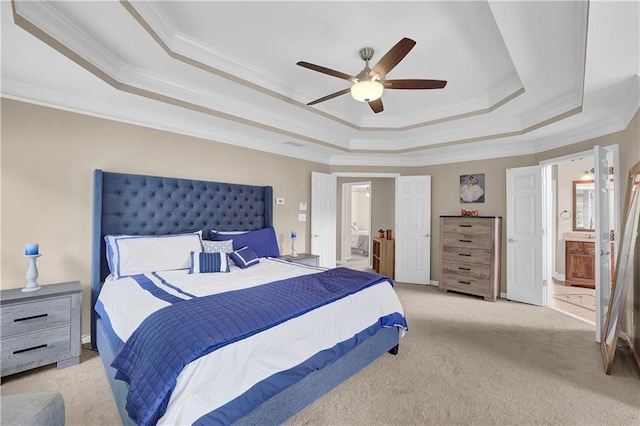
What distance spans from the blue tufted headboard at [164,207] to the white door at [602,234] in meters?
3.85

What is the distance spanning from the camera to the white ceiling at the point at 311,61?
1.99 meters

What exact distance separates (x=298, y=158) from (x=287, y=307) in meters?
3.50

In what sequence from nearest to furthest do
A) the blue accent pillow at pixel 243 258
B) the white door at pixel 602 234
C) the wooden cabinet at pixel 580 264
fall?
the white door at pixel 602 234
the blue accent pillow at pixel 243 258
the wooden cabinet at pixel 580 264

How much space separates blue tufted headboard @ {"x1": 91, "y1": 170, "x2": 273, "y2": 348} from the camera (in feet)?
9.53

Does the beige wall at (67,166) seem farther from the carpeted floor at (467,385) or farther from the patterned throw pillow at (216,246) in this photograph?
the patterned throw pillow at (216,246)

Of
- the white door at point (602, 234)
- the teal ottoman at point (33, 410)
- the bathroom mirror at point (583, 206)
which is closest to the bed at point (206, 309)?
the teal ottoman at point (33, 410)

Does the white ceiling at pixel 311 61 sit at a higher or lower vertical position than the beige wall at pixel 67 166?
higher

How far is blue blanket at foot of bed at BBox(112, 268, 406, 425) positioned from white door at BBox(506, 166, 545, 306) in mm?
3651

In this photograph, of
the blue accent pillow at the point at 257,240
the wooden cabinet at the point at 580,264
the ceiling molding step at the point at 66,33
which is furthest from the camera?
the wooden cabinet at the point at 580,264

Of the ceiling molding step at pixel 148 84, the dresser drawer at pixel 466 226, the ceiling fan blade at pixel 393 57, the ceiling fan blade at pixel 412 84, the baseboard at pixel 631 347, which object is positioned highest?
the ceiling molding step at pixel 148 84

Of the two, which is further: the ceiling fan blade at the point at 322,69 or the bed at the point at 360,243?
the bed at the point at 360,243

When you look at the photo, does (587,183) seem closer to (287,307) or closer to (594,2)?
(594,2)

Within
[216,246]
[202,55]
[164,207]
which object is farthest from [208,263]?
[202,55]

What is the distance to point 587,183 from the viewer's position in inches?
219
